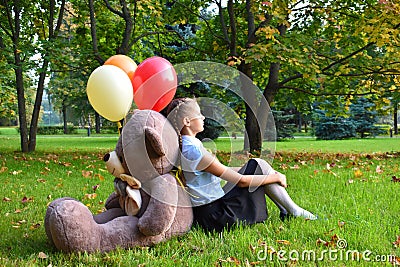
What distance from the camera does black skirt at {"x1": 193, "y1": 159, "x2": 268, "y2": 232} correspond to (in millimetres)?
3400

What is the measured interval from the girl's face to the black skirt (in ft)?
1.79

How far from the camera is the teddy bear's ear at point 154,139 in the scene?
3.01 metres

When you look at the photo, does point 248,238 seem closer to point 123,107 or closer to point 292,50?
point 123,107

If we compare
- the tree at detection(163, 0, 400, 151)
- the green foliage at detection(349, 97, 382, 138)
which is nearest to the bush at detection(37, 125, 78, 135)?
the green foliage at detection(349, 97, 382, 138)

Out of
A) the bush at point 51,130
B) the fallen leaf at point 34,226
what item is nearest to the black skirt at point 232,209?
the fallen leaf at point 34,226

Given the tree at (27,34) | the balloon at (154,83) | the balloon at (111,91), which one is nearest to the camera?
the balloon at (111,91)

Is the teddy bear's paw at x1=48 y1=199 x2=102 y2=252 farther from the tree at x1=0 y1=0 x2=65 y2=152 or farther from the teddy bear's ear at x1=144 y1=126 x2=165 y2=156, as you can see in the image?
the tree at x1=0 y1=0 x2=65 y2=152

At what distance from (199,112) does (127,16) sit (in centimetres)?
688

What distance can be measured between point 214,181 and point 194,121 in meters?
0.51

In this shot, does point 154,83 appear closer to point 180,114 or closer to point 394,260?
point 180,114

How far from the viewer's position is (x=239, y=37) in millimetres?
11406

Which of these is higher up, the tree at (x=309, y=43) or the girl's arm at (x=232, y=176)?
the tree at (x=309, y=43)

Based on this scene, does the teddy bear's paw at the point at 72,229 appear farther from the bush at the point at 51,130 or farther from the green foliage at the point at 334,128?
the bush at the point at 51,130

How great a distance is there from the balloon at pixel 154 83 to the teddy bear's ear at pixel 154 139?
0.36 m
